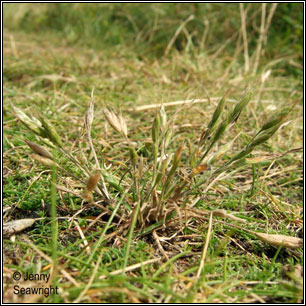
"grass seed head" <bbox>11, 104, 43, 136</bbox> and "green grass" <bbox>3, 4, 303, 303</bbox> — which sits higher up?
"grass seed head" <bbox>11, 104, 43, 136</bbox>

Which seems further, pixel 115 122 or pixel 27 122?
pixel 115 122

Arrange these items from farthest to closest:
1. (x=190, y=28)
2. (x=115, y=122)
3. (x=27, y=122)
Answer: (x=190, y=28), (x=115, y=122), (x=27, y=122)

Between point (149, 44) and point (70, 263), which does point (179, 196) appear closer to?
point (70, 263)

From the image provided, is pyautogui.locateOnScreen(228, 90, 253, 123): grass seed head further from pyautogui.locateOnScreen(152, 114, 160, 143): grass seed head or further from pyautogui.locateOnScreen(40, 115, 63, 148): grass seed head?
pyautogui.locateOnScreen(40, 115, 63, 148): grass seed head

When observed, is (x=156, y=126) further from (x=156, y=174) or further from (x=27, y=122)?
(x=27, y=122)

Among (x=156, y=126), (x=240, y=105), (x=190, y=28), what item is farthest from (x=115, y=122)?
(x=190, y=28)

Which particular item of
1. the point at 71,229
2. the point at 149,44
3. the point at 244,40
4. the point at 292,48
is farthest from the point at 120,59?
the point at 71,229

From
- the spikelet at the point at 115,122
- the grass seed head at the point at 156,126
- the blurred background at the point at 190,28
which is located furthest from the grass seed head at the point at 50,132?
the blurred background at the point at 190,28

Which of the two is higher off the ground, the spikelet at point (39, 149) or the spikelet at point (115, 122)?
the spikelet at point (115, 122)

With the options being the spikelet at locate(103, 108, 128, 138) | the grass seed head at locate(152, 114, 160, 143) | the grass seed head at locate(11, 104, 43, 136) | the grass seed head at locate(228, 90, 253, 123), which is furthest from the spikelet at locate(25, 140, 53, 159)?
the grass seed head at locate(228, 90, 253, 123)

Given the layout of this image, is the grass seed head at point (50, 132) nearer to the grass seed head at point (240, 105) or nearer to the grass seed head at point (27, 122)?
the grass seed head at point (27, 122)
